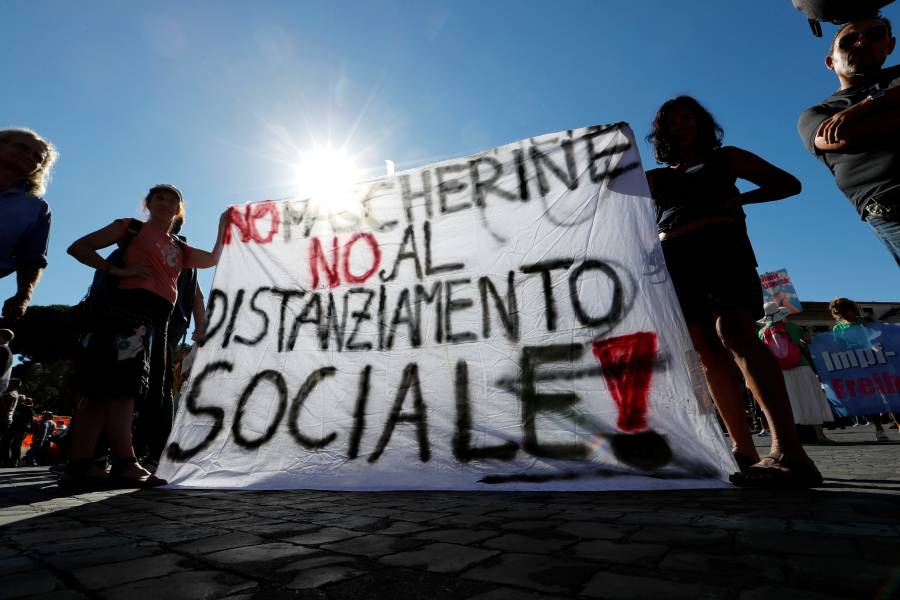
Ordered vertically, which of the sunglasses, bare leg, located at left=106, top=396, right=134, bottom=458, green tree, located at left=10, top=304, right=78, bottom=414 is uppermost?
green tree, located at left=10, top=304, right=78, bottom=414

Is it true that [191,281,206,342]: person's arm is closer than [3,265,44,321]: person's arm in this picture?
No

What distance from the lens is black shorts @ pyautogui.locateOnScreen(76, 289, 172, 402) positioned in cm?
277

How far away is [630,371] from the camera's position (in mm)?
2381

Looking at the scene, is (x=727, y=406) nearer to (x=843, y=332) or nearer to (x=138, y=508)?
(x=138, y=508)

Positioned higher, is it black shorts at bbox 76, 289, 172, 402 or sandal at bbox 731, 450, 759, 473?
black shorts at bbox 76, 289, 172, 402

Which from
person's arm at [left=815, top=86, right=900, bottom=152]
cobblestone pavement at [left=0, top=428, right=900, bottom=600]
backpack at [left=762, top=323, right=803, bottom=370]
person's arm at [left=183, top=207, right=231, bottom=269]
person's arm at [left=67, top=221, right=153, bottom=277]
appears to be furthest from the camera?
backpack at [left=762, top=323, right=803, bottom=370]

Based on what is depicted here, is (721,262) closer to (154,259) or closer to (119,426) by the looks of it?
(154,259)

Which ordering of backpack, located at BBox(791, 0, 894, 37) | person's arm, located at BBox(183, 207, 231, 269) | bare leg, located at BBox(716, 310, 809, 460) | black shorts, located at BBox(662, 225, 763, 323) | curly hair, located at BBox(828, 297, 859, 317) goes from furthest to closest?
curly hair, located at BBox(828, 297, 859, 317) → person's arm, located at BBox(183, 207, 231, 269) → black shorts, located at BBox(662, 225, 763, 323) → bare leg, located at BBox(716, 310, 809, 460) → backpack, located at BBox(791, 0, 894, 37)

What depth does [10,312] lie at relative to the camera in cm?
258

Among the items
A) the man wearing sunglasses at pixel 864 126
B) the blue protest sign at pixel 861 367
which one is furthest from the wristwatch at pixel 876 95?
the blue protest sign at pixel 861 367

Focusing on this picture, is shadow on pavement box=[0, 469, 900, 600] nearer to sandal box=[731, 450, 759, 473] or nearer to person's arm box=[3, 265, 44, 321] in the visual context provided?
sandal box=[731, 450, 759, 473]

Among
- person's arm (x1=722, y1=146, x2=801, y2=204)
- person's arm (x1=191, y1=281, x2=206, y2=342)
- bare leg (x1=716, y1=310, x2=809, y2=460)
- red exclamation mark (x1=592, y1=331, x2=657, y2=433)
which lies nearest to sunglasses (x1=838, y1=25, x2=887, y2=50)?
person's arm (x1=722, y1=146, x2=801, y2=204)

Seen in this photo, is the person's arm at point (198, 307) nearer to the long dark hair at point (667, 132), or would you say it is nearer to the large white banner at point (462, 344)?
the large white banner at point (462, 344)

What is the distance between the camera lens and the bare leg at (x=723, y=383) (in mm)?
2379
